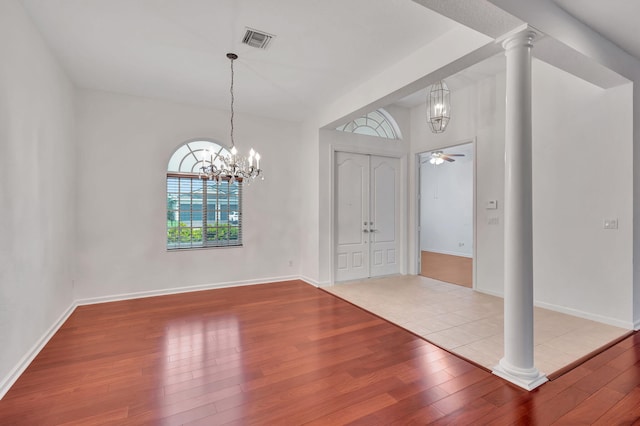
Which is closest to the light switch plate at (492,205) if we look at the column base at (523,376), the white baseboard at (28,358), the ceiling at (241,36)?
the ceiling at (241,36)

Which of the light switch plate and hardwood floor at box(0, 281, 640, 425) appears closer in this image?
hardwood floor at box(0, 281, 640, 425)

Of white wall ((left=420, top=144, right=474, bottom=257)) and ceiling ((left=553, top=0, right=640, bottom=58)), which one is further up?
ceiling ((left=553, top=0, right=640, bottom=58))

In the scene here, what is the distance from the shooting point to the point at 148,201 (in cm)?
484

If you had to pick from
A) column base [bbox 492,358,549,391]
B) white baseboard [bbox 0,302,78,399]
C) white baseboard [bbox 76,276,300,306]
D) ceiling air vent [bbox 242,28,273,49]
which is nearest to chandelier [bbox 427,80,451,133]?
ceiling air vent [bbox 242,28,273,49]

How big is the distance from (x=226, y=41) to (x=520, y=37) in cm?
265

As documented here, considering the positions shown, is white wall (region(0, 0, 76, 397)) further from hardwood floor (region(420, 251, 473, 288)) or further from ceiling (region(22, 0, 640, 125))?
hardwood floor (region(420, 251, 473, 288))

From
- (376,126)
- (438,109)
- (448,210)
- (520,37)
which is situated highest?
(376,126)

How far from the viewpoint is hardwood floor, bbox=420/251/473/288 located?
19.2ft

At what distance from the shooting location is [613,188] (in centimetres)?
352

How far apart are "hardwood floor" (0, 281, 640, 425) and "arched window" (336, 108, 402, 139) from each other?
11.7 feet

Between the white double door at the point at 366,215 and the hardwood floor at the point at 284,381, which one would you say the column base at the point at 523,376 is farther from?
the white double door at the point at 366,215

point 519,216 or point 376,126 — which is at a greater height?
point 376,126

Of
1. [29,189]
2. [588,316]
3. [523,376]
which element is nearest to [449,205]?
[588,316]

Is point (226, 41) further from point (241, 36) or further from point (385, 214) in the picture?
point (385, 214)
